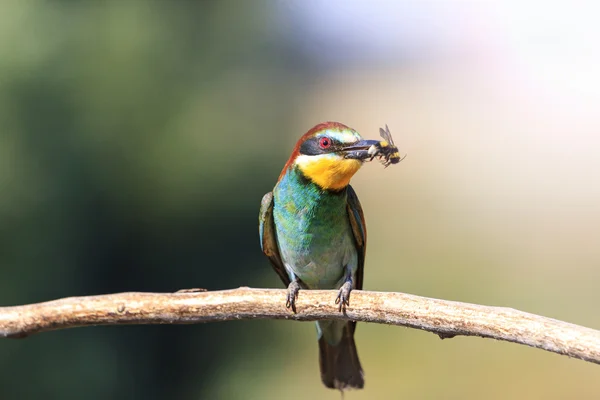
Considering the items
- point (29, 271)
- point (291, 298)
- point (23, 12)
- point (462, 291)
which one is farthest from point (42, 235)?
point (462, 291)

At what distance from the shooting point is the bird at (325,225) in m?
2.26

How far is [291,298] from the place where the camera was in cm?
195

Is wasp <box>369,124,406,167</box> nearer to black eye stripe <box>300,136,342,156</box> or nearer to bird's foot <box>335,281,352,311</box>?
black eye stripe <box>300,136,342,156</box>

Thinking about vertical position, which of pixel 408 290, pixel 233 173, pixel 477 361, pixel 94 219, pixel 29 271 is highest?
pixel 233 173

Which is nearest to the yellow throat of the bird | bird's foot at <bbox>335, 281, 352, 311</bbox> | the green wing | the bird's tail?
the bird

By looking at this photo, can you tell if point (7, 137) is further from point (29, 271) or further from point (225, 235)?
point (225, 235)

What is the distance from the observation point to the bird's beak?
7.11 feet

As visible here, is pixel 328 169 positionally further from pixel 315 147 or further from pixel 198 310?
pixel 198 310

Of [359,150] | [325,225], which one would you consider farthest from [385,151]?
[325,225]

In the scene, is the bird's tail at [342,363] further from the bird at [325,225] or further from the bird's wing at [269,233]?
the bird's wing at [269,233]

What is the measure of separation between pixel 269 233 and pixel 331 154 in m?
0.60

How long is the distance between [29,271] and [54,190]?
0.52 meters

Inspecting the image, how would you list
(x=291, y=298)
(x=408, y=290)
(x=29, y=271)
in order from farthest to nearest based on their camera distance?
(x=408, y=290) < (x=29, y=271) < (x=291, y=298)

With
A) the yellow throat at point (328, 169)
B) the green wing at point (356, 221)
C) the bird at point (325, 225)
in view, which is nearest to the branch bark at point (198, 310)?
the bird at point (325, 225)
